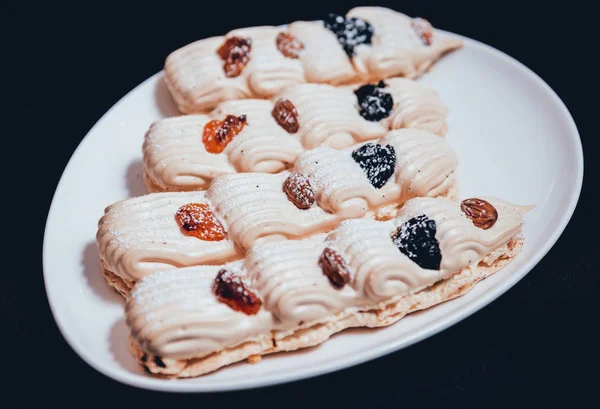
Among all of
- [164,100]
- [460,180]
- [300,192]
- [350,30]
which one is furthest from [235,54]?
[460,180]

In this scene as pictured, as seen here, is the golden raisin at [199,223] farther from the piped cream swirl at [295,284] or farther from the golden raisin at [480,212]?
the golden raisin at [480,212]

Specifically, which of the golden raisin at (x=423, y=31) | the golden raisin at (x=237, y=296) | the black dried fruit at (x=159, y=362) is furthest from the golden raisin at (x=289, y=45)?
the black dried fruit at (x=159, y=362)

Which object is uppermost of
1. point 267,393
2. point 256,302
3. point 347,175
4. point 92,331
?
point 347,175

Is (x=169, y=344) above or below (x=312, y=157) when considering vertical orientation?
below

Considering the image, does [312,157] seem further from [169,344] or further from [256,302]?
[169,344]

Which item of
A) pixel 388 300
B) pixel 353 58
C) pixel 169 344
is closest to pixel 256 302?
pixel 169 344

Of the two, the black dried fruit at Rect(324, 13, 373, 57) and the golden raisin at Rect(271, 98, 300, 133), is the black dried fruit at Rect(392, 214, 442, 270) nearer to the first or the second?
the golden raisin at Rect(271, 98, 300, 133)
